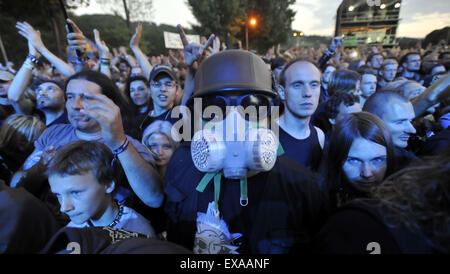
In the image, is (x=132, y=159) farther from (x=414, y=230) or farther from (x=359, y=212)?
(x=414, y=230)

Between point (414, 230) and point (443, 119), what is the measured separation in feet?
8.35

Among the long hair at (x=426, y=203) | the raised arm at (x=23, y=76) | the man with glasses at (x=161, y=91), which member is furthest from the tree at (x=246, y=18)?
the long hair at (x=426, y=203)

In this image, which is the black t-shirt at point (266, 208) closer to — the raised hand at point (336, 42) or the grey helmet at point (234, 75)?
the grey helmet at point (234, 75)

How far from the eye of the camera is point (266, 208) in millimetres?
1337

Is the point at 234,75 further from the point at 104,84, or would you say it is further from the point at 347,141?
the point at 104,84

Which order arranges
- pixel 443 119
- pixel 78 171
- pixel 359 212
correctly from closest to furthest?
pixel 359 212
pixel 78 171
pixel 443 119

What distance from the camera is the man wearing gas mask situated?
1.31m

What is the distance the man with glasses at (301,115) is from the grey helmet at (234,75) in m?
→ 1.06

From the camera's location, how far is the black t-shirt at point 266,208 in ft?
4.31

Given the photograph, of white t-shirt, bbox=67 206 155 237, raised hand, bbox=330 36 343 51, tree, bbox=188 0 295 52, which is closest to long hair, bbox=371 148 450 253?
white t-shirt, bbox=67 206 155 237

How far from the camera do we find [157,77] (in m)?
3.41

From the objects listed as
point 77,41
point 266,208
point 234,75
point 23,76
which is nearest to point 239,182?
point 266,208

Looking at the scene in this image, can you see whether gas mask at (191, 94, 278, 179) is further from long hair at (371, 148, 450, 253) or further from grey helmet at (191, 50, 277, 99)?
long hair at (371, 148, 450, 253)
